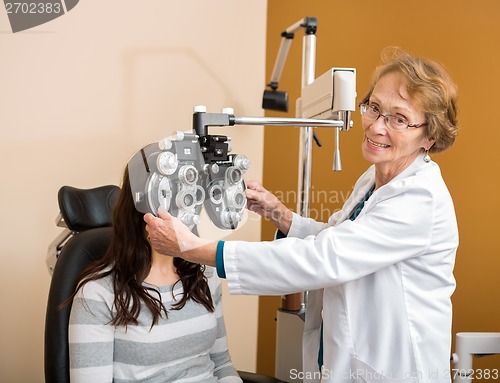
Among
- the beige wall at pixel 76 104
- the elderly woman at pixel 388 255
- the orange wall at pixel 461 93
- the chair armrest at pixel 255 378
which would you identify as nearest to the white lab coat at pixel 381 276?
the elderly woman at pixel 388 255

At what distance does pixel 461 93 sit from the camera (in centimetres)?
222

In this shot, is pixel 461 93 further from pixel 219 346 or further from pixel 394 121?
pixel 219 346

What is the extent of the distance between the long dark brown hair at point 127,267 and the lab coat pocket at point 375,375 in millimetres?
440

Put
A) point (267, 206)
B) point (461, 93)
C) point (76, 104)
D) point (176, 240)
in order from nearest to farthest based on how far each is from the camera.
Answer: point (176, 240)
point (267, 206)
point (76, 104)
point (461, 93)

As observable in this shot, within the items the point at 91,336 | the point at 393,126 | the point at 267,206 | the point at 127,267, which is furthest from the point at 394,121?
the point at 91,336

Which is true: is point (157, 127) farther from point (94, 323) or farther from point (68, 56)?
point (94, 323)

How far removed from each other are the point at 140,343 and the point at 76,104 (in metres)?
1.01

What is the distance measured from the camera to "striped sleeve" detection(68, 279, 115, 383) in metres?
1.26

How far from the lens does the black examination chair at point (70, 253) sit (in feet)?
4.37

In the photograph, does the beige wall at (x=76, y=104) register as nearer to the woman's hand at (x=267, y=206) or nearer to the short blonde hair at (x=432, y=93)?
the woman's hand at (x=267, y=206)

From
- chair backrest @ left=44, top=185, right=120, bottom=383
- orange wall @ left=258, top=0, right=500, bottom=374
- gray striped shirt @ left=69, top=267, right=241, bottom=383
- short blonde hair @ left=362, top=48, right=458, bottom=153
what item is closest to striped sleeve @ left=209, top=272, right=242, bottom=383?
gray striped shirt @ left=69, top=267, right=241, bottom=383

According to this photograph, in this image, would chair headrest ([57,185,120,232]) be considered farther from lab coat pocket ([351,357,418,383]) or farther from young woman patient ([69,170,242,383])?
lab coat pocket ([351,357,418,383])

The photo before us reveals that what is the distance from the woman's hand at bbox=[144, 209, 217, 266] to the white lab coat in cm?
4

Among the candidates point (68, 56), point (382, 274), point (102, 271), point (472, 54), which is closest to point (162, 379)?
point (102, 271)
